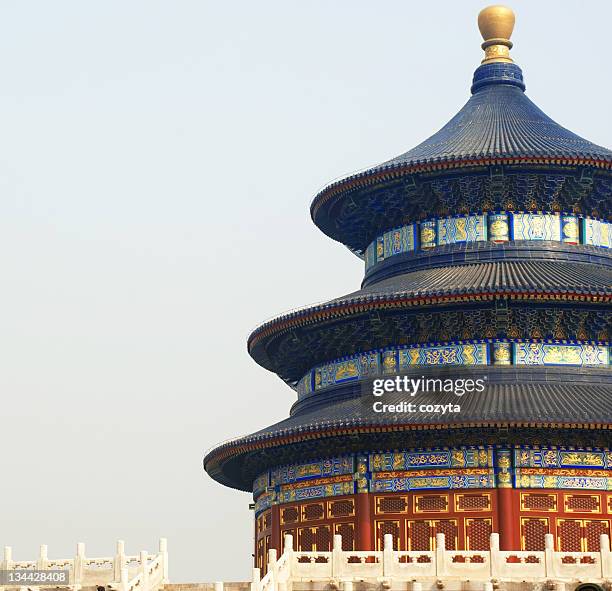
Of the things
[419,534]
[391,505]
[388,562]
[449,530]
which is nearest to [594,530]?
[449,530]

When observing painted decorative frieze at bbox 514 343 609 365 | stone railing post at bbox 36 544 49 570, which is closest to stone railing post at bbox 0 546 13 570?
stone railing post at bbox 36 544 49 570

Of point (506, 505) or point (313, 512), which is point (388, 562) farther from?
point (313, 512)

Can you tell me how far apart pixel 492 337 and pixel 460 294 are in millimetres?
2332

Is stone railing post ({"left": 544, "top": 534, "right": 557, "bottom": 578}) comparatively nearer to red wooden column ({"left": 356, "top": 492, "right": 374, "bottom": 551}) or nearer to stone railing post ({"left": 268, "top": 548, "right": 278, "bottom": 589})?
stone railing post ({"left": 268, "top": 548, "right": 278, "bottom": 589})

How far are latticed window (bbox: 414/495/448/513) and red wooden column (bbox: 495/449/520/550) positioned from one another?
1.64 m

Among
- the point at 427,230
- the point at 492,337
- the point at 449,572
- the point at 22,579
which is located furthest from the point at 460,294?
the point at 22,579

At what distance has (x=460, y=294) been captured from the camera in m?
50.3

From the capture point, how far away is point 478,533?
158 ft

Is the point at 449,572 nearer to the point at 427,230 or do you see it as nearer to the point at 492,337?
the point at 492,337

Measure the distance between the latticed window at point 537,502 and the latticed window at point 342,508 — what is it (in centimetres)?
526

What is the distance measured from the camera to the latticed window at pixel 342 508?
50.2 meters

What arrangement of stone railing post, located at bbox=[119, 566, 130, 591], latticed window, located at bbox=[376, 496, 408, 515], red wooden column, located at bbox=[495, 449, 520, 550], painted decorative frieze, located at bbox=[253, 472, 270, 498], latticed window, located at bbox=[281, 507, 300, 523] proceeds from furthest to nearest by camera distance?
painted decorative frieze, located at bbox=[253, 472, 270, 498] → latticed window, located at bbox=[281, 507, 300, 523] → latticed window, located at bbox=[376, 496, 408, 515] → red wooden column, located at bbox=[495, 449, 520, 550] → stone railing post, located at bbox=[119, 566, 130, 591]

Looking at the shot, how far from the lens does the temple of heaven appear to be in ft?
159

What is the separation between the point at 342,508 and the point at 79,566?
29.3 ft
